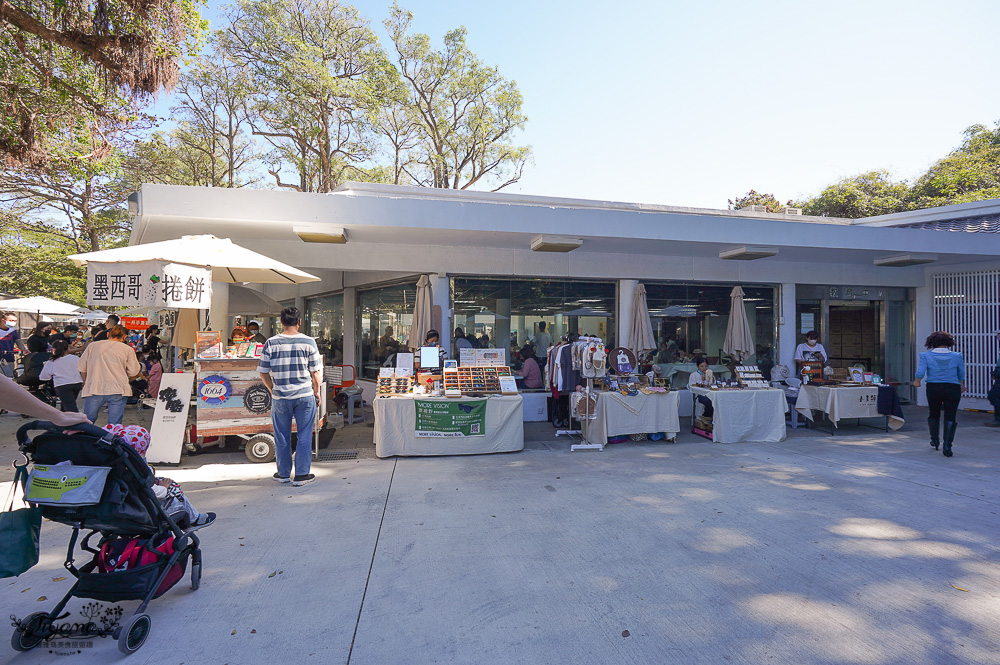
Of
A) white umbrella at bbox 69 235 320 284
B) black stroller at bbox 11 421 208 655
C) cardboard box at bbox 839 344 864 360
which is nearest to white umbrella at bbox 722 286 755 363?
cardboard box at bbox 839 344 864 360

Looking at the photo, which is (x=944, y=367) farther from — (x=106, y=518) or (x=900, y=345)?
(x=106, y=518)

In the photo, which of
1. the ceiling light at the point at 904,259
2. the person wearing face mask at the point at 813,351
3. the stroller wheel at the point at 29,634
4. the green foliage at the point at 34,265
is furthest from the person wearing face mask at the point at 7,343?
the ceiling light at the point at 904,259

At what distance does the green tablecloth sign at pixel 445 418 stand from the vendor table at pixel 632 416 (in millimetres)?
1763

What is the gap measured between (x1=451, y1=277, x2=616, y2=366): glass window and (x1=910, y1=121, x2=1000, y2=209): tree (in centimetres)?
2049

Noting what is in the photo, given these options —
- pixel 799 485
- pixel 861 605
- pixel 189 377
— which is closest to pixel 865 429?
pixel 799 485

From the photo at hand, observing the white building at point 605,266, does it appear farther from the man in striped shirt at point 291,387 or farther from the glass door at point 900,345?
the man in striped shirt at point 291,387

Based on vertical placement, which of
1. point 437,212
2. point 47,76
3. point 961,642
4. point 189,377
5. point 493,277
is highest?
point 47,76

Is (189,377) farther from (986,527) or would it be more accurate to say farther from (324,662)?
(986,527)

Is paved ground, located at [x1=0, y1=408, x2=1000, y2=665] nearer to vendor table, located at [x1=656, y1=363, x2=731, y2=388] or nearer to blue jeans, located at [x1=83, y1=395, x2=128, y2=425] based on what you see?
blue jeans, located at [x1=83, y1=395, x2=128, y2=425]

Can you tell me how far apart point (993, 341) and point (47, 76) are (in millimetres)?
17547

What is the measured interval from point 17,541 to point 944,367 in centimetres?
898

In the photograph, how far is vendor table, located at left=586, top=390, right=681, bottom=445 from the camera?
700cm

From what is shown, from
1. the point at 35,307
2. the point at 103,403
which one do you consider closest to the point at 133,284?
the point at 103,403

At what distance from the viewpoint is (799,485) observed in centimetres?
521
